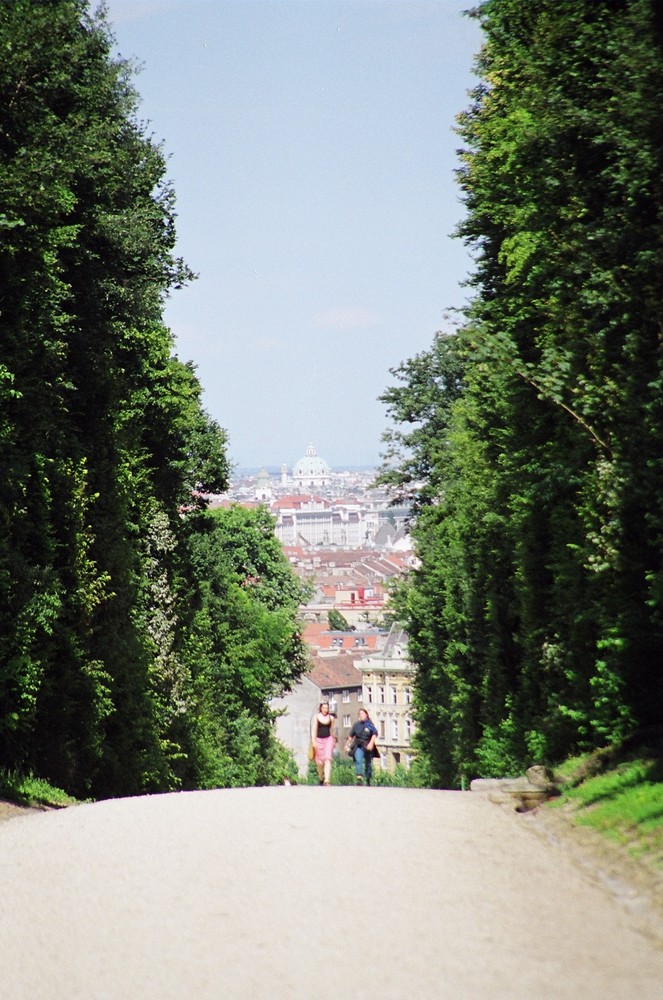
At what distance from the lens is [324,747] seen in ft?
78.2

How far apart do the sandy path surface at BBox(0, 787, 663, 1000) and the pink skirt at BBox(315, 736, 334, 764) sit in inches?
364

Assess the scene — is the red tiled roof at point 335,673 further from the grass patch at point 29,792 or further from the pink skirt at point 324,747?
the grass patch at point 29,792

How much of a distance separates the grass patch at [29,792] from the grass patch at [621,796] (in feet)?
24.1

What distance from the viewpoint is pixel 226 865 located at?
1162 centimetres

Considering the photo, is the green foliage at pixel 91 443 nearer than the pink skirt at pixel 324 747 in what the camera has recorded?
Yes

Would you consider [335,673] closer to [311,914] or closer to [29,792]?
[29,792]

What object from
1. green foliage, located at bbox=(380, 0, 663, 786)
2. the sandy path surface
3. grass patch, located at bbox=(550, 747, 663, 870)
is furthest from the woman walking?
the sandy path surface

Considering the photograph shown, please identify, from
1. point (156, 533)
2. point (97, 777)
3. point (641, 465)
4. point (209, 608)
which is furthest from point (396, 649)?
point (641, 465)

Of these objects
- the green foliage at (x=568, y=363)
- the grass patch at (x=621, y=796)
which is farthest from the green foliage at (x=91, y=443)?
the grass patch at (x=621, y=796)

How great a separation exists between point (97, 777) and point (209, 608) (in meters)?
27.8

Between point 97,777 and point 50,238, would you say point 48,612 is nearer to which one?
point 50,238

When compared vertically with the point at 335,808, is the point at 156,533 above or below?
above

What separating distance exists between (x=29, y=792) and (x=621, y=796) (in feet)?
32.4

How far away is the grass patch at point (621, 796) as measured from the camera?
38.9 feet
